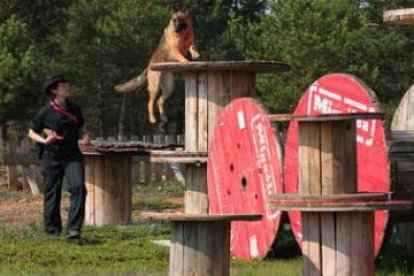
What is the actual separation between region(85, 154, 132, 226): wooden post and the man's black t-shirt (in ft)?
7.26

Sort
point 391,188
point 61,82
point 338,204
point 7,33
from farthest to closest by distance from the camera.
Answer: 1. point 7,33
2. point 61,82
3. point 391,188
4. point 338,204

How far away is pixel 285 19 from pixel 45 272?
23004mm

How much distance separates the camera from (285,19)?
3120 centimetres

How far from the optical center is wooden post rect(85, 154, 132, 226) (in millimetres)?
13781

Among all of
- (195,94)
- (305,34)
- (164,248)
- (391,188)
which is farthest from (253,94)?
(305,34)

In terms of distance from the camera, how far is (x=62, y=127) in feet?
37.1

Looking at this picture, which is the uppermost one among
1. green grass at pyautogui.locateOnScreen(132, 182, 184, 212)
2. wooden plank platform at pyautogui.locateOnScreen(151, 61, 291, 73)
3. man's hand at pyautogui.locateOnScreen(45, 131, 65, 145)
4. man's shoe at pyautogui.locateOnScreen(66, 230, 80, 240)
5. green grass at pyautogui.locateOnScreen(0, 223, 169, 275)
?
wooden plank platform at pyautogui.locateOnScreen(151, 61, 291, 73)

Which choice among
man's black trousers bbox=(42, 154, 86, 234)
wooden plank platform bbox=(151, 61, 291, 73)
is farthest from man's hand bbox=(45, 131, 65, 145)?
wooden plank platform bbox=(151, 61, 291, 73)

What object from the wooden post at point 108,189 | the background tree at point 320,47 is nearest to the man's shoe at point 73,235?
the wooden post at point 108,189

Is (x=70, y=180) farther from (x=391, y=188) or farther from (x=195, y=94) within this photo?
(x=391, y=188)

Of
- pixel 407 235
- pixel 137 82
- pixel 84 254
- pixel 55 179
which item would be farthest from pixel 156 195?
pixel 407 235

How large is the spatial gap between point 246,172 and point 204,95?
142 centimetres

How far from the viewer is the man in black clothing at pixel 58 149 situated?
11266 millimetres

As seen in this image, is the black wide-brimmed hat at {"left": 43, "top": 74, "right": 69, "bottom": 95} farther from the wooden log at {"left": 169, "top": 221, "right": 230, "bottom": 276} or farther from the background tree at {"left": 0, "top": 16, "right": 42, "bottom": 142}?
the background tree at {"left": 0, "top": 16, "right": 42, "bottom": 142}
